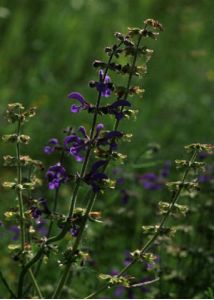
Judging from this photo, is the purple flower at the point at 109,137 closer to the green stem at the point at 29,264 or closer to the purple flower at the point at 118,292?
the green stem at the point at 29,264

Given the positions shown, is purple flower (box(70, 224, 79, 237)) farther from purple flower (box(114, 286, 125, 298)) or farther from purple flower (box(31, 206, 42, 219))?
purple flower (box(114, 286, 125, 298))

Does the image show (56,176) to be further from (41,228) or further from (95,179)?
(41,228)

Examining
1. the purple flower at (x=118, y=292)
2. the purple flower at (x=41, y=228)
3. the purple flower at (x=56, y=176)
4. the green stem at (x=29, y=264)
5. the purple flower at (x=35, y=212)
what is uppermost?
the purple flower at (x=56, y=176)

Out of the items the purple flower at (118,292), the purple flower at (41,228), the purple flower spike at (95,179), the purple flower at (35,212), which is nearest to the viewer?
the purple flower spike at (95,179)

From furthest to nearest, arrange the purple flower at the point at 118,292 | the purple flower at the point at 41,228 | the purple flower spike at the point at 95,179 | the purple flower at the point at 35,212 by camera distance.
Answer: the purple flower at the point at 118,292 < the purple flower at the point at 41,228 < the purple flower at the point at 35,212 < the purple flower spike at the point at 95,179

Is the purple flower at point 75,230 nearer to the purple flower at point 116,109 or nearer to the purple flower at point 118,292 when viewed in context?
the purple flower at point 116,109

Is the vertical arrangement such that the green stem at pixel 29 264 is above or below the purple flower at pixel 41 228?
below

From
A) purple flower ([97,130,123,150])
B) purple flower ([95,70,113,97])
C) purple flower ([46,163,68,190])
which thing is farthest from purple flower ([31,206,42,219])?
purple flower ([95,70,113,97])

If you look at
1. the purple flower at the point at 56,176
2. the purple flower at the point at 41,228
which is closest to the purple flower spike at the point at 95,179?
the purple flower at the point at 56,176

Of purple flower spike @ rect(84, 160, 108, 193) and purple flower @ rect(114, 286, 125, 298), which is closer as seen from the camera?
purple flower spike @ rect(84, 160, 108, 193)

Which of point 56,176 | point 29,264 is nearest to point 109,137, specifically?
point 56,176

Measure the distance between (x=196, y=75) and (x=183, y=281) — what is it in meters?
4.67

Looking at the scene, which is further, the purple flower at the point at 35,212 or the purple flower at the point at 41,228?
the purple flower at the point at 41,228

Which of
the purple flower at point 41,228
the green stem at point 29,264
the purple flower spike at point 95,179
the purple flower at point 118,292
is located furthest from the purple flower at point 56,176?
the purple flower at point 118,292
